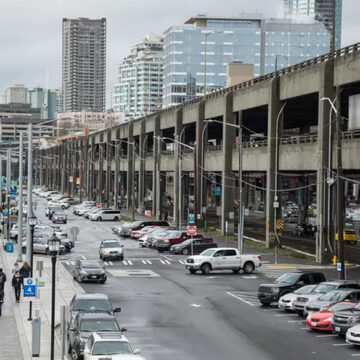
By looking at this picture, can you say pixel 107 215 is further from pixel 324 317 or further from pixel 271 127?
pixel 324 317

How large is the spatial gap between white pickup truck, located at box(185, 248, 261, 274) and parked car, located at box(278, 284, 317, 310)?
14.4m

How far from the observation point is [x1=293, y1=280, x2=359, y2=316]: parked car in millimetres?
34594

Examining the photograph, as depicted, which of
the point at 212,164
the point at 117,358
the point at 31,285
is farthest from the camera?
the point at 212,164

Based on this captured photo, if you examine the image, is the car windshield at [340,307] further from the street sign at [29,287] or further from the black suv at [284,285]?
the street sign at [29,287]

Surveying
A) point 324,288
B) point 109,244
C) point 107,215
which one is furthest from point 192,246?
point 107,215

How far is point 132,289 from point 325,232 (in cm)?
1916

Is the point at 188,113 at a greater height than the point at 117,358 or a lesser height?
greater

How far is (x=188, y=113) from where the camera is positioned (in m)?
98.9

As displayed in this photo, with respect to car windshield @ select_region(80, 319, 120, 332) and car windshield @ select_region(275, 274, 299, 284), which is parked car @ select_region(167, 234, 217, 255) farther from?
car windshield @ select_region(80, 319, 120, 332)

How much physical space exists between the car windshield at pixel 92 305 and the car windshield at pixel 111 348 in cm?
688

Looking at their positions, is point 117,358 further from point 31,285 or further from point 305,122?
point 305,122

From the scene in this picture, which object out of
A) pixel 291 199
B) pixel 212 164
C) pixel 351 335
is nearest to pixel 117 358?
pixel 351 335

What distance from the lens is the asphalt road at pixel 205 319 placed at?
26859 mm

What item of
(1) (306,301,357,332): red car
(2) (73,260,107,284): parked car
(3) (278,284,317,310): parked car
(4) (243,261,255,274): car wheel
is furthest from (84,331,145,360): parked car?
(4) (243,261,255,274): car wheel
